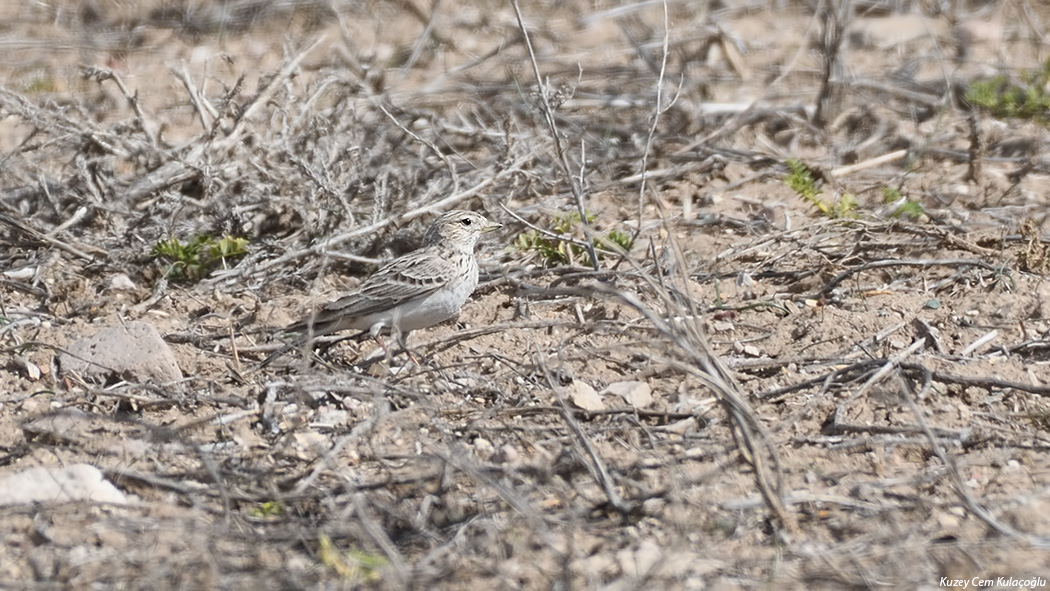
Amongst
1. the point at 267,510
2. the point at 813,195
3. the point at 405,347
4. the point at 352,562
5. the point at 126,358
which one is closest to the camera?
the point at 352,562

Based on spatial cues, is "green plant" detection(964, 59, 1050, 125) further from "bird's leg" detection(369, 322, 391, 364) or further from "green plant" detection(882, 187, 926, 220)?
"bird's leg" detection(369, 322, 391, 364)

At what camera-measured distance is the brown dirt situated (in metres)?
3.86

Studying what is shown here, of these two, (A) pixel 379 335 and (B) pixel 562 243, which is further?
(B) pixel 562 243

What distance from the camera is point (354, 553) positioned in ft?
12.2

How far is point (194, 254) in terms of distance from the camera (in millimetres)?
6633

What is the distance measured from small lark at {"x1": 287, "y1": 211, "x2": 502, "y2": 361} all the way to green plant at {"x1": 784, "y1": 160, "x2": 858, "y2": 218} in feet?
7.42

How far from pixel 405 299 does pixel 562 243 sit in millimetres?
1242

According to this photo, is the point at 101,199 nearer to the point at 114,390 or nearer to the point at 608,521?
the point at 114,390

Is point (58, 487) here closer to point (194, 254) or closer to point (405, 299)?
point (405, 299)

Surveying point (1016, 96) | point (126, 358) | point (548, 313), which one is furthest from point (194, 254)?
point (1016, 96)

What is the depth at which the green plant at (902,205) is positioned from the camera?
669 cm

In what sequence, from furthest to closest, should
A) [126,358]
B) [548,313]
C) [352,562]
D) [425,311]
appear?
[548,313] → [425,311] → [126,358] → [352,562]

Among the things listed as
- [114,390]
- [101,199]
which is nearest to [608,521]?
[114,390]

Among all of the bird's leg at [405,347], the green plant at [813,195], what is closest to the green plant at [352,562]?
the bird's leg at [405,347]
